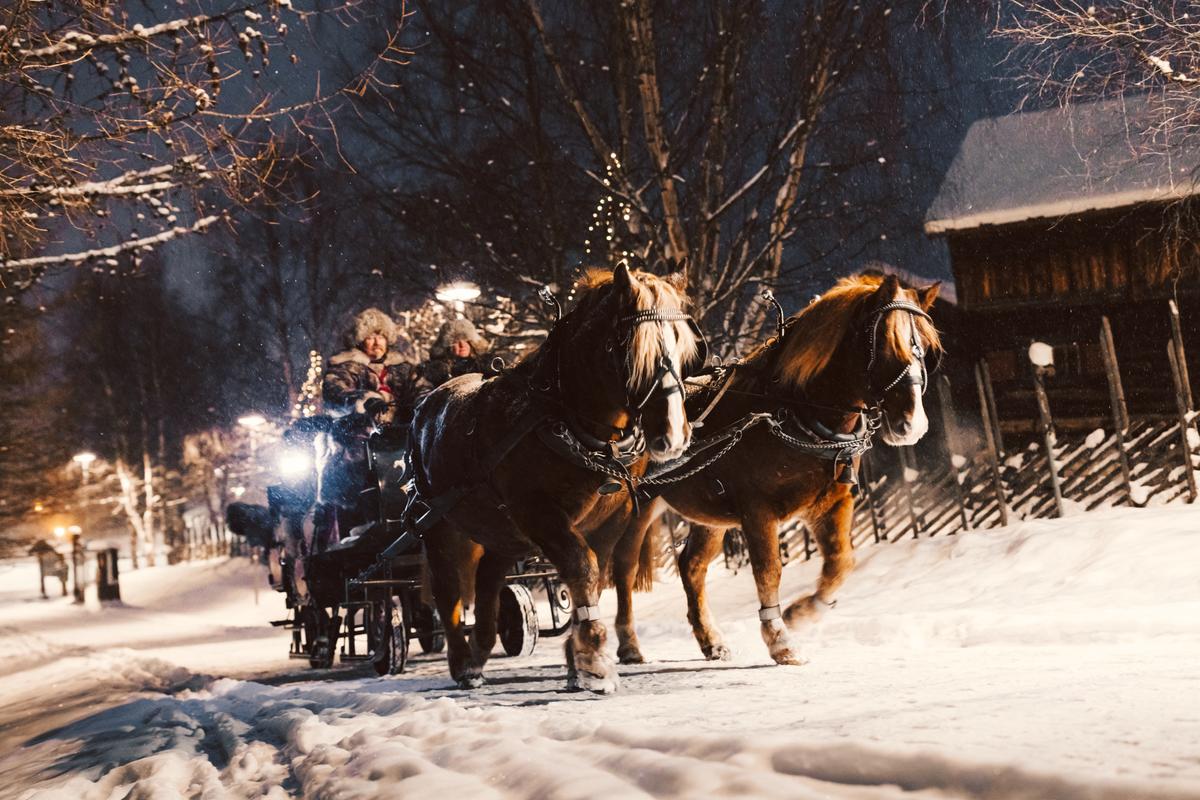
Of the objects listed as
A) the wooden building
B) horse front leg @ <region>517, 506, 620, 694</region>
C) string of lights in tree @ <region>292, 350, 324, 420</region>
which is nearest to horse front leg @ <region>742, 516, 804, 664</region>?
horse front leg @ <region>517, 506, 620, 694</region>

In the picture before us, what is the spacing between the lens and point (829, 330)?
22.5 ft

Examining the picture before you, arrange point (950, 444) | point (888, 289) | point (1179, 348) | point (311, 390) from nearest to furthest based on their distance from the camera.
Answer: point (888, 289), point (1179, 348), point (950, 444), point (311, 390)

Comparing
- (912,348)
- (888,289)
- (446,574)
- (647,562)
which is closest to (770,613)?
(912,348)

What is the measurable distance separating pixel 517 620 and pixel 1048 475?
7700mm

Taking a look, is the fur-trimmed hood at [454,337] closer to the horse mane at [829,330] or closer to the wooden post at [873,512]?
the horse mane at [829,330]

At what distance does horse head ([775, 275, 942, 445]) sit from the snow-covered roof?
43.8ft

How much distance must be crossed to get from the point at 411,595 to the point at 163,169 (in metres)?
4.94

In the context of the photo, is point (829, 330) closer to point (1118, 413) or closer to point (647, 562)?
point (647, 562)

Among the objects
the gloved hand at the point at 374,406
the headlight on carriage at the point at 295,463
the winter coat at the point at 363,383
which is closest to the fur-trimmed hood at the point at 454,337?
the winter coat at the point at 363,383

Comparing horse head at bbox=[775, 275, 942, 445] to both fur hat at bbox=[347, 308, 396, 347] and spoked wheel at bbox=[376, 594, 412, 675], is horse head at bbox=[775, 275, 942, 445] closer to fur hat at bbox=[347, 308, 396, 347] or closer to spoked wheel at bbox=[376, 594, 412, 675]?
spoked wheel at bbox=[376, 594, 412, 675]

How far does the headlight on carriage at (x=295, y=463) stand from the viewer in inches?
490

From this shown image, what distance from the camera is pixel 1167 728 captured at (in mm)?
3398

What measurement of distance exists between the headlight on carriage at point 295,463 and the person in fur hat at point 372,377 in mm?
1497

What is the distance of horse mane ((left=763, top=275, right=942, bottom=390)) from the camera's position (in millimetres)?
6500
